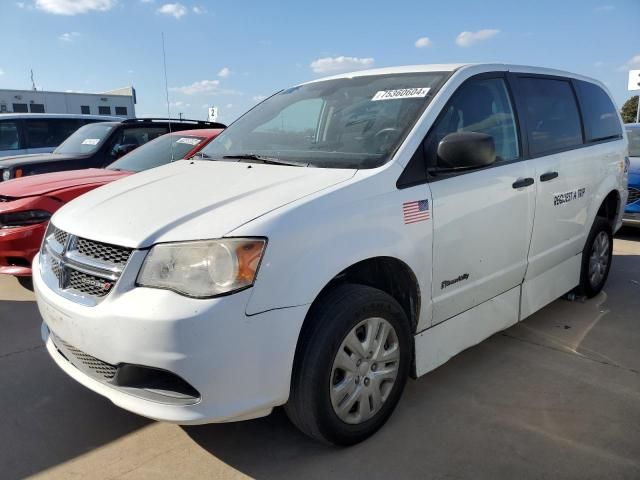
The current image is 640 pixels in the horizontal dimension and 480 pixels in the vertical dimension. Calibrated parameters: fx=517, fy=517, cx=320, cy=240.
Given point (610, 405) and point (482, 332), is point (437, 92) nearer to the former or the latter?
point (482, 332)

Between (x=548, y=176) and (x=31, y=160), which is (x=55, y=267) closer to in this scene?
(x=548, y=176)

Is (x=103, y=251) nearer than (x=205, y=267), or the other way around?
(x=205, y=267)

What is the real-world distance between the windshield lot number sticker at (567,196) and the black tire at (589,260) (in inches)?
19.5

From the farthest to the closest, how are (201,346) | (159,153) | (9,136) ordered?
1. (9,136)
2. (159,153)
3. (201,346)

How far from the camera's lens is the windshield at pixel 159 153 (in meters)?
5.53

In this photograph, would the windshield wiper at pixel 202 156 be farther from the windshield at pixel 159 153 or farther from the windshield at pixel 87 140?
the windshield at pixel 87 140

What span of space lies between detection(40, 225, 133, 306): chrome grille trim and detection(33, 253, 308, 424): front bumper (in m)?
0.08

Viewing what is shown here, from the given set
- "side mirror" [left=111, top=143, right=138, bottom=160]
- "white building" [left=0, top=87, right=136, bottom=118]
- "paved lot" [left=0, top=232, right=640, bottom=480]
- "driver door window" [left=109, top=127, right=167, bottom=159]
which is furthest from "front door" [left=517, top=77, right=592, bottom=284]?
"white building" [left=0, top=87, right=136, bottom=118]

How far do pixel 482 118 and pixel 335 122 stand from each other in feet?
2.86

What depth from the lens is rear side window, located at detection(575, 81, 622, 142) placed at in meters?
4.12

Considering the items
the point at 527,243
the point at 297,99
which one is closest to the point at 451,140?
the point at 527,243

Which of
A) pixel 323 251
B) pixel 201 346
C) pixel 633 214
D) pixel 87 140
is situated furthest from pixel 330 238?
pixel 633 214

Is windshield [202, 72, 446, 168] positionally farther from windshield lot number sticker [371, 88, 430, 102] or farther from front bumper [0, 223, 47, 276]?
front bumper [0, 223, 47, 276]

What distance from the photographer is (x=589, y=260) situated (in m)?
4.25
